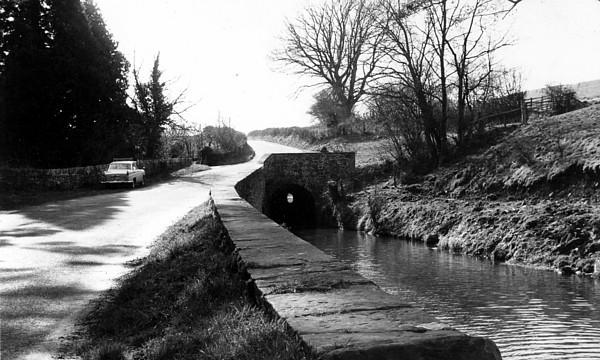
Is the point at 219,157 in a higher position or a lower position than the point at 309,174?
higher

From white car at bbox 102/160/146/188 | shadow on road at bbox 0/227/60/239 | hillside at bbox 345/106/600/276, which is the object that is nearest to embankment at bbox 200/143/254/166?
white car at bbox 102/160/146/188

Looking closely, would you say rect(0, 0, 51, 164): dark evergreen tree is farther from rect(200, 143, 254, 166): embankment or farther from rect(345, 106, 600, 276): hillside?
rect(200, 143, 254, 166): embankment

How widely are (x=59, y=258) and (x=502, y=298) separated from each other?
8632 millimetres

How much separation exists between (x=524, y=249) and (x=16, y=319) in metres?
14.2

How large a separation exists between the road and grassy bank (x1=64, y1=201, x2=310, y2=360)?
0.33 m

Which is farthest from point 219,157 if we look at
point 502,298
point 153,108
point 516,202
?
point 502,298


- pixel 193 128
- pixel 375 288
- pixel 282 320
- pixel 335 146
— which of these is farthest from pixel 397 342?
pixel 335 146

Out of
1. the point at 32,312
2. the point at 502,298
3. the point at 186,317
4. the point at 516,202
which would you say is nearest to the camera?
the point at 186,317

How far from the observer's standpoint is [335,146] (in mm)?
52000

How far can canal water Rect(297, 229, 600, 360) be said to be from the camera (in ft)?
29.0

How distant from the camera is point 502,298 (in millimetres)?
12008

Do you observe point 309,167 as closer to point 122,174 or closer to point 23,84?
point 122,174

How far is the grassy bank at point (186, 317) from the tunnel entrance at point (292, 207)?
88.5 feet

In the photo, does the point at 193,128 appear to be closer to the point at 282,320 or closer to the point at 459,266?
the point at 459,266
